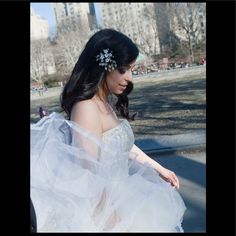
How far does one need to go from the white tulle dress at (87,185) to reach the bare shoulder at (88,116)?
2 centimetres

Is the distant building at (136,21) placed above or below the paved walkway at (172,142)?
above

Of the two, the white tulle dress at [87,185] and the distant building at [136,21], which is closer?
the white tulle dress at [87,185]

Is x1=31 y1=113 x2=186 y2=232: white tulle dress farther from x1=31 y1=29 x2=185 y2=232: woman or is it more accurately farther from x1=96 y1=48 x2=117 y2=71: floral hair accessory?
x1=96 y1=48 x2=117 y2=71: floral hair accessory

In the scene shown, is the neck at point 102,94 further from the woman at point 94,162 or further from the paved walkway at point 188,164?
the paved walkway at point 188,164

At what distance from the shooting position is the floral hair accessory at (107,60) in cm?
122

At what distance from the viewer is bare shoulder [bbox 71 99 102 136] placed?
116 centimetres

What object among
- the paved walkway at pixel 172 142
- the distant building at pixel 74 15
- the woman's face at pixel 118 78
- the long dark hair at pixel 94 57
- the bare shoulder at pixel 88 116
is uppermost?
the long dark hair at pixel 94 57

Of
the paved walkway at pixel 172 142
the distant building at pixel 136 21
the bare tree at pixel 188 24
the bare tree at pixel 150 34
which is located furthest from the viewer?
the bare tree at pixel 188 24

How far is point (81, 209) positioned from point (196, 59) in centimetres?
857

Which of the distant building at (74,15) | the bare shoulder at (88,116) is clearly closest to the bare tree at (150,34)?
the distant building at (74,15)

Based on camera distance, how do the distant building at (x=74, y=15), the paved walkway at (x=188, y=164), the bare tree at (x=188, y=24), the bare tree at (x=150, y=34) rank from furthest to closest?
the bare tree at (x=188, y=24)
the bare tree at (x=150, y=34)
the distant building at (x=74, y=15)
the paved walkway at (x=188, y=164)

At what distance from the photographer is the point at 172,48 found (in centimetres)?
877
